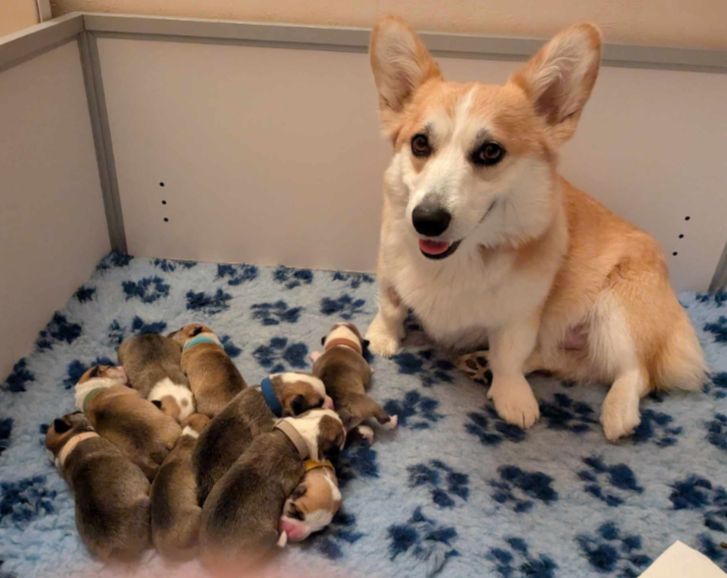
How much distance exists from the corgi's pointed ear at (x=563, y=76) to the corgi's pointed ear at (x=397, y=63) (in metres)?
0.23

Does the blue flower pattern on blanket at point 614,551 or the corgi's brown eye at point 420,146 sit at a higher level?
the corgi's brown eye at point 420,146

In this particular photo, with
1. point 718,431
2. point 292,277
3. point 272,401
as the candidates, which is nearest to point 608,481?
point 718,431

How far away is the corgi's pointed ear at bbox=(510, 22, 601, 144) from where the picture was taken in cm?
139

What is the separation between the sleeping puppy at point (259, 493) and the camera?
1237 mm

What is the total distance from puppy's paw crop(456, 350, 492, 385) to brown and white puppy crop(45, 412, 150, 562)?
99 centimetres

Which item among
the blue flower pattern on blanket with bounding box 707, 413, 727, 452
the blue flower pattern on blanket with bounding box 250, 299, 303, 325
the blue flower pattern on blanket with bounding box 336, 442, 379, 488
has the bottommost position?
the blue flower pattern on blanket with bounding box 707, 413, 727, 452

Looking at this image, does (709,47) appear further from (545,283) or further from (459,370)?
(459,370)

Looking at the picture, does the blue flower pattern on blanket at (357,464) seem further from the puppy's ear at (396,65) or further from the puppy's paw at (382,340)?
the puppy's ear at (396,65)

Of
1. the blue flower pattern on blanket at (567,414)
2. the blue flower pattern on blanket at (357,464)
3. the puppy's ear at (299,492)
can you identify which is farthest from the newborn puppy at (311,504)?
the blue flower pattern on blanket at (567,414)

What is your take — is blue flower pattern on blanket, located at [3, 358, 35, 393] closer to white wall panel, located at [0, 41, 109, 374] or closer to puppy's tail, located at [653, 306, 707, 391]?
white wall panel, located at [0, 41, 109, 374]

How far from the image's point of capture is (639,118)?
2.01 m

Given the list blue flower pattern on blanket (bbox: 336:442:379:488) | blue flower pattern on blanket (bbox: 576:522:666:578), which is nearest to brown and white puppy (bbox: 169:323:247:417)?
blue flower pattern on blanket (bbox: 336:442:379:488)

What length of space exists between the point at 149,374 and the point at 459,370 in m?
0.92

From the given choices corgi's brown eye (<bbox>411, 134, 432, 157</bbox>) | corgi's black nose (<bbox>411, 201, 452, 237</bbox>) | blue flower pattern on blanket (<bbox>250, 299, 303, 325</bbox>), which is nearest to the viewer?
corgi's black nose (<bbox>411, 201, 452, 237</bbox>)
